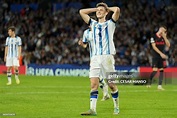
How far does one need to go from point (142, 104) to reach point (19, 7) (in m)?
32.9

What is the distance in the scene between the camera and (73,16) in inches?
1801

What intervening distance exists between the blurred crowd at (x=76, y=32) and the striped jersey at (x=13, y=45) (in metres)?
Answer: 11.8

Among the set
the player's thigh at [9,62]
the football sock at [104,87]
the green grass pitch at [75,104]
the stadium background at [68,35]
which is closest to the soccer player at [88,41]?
the football sock at [104,87]

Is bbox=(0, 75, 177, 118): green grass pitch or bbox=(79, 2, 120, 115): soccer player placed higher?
bbox=(79, 2, 120, 115): soccer player

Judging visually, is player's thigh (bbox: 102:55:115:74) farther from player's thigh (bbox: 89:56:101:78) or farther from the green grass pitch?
the green grass pitch

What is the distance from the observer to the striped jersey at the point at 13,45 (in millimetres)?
28266

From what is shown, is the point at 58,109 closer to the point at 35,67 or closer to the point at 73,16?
the point at 35,67

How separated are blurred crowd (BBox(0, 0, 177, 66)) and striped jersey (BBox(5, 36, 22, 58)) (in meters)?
11.8

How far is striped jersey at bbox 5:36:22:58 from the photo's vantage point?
92.7 ft

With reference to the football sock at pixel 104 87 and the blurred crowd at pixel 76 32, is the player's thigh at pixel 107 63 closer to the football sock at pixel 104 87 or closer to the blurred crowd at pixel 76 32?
the football sock at pixel 104 87

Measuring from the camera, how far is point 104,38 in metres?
14.9

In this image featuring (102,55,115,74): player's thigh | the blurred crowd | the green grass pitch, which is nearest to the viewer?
(102,55,115,74): player's thigh

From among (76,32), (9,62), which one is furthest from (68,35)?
(9,62)

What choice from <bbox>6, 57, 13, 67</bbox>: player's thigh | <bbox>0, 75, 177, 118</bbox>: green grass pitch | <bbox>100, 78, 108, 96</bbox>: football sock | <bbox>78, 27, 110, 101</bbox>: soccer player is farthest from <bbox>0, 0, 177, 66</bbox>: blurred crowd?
<bbox>78, 27, 110, 101</bbox>: soccer player
